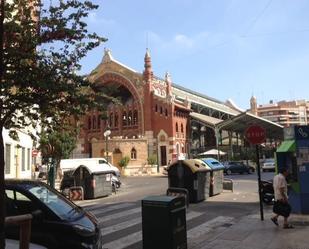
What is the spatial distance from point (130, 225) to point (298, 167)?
560cm

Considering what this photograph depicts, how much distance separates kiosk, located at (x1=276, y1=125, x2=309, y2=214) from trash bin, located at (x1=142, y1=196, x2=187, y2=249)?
7.82 metres

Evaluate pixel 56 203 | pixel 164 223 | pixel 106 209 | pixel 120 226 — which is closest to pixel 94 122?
pixel 106 209

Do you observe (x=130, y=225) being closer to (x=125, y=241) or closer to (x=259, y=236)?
(x=125, y=241)

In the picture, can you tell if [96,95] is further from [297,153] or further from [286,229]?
[297,153]

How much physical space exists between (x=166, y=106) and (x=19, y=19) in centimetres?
6055

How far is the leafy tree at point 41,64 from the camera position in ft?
22.2

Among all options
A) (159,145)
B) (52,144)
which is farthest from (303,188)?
(159,145)

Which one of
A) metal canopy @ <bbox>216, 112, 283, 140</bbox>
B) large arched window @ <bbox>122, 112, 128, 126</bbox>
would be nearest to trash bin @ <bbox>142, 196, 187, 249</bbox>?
metal canopy @ <bbox>216, 112, 283, 140</bbox>

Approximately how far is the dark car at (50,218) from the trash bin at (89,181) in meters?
16.6

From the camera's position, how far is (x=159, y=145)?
67.5m

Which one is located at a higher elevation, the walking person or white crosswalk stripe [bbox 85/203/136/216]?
the walking person

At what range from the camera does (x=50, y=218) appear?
723cm

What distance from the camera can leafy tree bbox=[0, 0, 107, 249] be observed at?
22.2 ft

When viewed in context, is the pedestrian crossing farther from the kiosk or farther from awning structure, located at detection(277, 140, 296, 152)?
awning structure, located at detection(277, 140, 296, 152)
